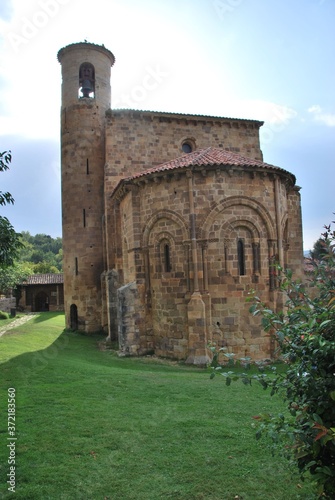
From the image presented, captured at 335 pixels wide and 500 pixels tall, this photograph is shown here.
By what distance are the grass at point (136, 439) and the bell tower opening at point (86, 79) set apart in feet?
51.4

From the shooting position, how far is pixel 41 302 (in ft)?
120

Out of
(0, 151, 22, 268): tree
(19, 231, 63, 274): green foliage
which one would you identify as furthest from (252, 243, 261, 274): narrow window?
(19, 231, 63, 274): green foliage

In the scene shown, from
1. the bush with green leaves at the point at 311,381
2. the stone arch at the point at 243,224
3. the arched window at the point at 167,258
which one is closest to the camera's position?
the bush with green leaves at the point at 311,381

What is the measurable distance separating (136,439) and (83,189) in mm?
15668

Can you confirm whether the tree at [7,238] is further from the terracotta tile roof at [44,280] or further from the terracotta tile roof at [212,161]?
the terracotta tile roof at [44,280]

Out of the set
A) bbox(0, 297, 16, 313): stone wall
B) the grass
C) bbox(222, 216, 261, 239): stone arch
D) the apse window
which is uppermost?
the apse window

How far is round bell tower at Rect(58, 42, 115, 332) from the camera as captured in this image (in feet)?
64.8

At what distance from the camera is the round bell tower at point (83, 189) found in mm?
19750

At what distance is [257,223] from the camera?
12.9 meters

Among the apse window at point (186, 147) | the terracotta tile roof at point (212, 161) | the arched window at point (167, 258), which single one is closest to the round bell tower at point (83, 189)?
the apse window at point (186, 147)

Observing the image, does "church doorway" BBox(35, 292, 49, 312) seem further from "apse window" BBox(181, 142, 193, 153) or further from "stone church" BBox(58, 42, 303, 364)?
"apse window" BBox(181, 142, 193, 153)

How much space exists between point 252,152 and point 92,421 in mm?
17300

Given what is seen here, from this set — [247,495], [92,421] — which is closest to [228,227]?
[92,421]

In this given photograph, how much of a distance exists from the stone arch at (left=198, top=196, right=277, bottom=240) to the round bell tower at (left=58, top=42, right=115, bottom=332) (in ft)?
28.8
